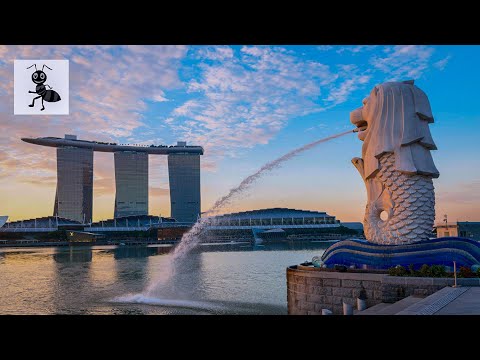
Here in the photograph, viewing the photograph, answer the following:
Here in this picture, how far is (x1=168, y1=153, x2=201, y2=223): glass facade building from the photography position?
172 meters

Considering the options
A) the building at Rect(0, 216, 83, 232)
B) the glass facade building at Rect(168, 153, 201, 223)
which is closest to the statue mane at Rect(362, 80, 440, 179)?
the building at Rect(0, 216, 83, 232)

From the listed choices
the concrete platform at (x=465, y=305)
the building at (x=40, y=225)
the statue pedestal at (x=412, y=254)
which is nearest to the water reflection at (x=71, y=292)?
the statue pedestal at (x=412, y=254)

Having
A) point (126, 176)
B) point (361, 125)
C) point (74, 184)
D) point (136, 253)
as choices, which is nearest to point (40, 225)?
point (74, 184)

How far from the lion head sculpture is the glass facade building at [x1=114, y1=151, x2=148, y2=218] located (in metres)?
158

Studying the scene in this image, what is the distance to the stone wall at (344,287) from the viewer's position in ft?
47.1

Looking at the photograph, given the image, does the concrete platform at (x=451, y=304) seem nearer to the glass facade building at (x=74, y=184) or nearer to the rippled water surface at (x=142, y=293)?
the rippled water surface at (x=142, y=293)

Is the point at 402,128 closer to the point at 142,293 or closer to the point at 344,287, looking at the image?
the point at 344,287

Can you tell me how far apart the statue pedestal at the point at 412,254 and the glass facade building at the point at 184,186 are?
505ft

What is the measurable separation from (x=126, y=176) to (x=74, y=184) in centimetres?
1974

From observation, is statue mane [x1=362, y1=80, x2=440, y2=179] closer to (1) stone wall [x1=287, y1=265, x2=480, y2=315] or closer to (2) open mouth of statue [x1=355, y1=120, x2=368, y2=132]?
(2) open mouth of statue [x1=355, y1=120, x2=368, y2=132]

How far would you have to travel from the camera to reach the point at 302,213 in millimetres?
144375
